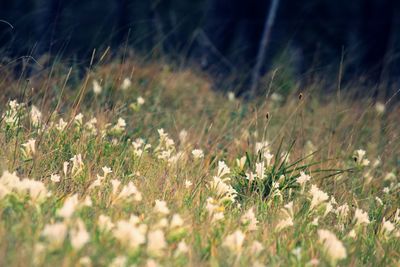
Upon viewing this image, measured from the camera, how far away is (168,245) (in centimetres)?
265

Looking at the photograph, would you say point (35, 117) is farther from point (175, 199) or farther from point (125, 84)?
point (125, 84)

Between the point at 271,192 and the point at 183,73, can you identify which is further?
the point at 183,73

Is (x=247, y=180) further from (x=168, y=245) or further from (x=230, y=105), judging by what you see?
Result: (x=230, y=105)

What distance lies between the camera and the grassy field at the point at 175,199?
2.38m

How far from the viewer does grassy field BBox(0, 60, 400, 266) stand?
7.82 ft

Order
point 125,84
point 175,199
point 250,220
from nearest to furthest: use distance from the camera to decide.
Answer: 1. point 250,220
2. point 175,199
3. point 125,84

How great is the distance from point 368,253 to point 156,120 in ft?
7.99

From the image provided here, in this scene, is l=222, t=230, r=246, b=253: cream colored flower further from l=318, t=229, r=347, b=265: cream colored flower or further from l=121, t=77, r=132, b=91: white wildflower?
l=121, t=77, r=132, b=91: white wildflower

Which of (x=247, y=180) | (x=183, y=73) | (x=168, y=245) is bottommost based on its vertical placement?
(x=183, y=73)

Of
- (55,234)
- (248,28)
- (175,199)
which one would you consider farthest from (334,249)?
(248,28)

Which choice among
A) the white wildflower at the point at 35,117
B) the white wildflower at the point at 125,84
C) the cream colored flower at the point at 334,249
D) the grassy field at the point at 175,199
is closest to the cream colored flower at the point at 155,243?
the grassy field at the point at 175,199

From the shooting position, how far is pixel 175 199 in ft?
10.6

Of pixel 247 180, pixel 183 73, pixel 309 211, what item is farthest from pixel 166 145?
pixel 183 73

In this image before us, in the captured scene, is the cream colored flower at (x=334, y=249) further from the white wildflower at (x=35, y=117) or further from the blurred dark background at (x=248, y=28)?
the blurred dark background at (x=248, y=28)
